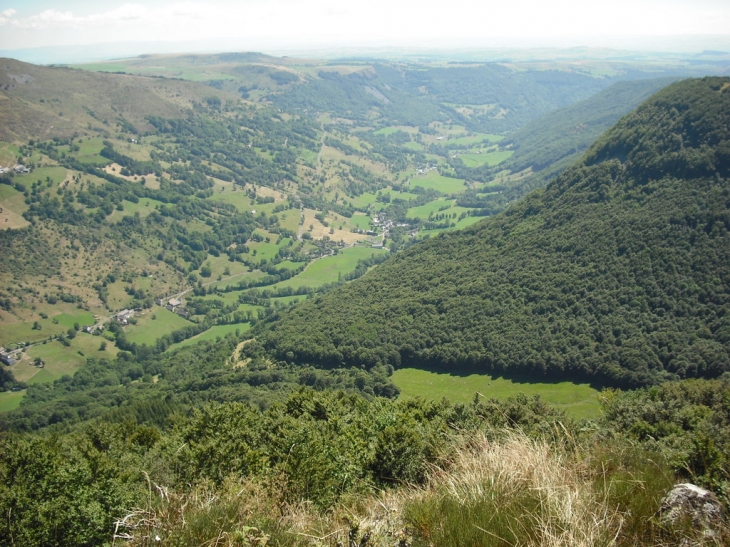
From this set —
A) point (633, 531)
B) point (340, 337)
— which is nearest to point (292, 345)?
point (340, 337)

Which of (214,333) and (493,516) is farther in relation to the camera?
(214,333)

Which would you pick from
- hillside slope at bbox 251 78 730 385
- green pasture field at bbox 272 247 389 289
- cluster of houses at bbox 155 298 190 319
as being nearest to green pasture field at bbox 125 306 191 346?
cluster of houses at bbox 155 298 190 319

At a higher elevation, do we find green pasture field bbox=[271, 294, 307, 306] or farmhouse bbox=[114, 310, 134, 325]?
green pasture field bbox=[271, 294, 307, 306]

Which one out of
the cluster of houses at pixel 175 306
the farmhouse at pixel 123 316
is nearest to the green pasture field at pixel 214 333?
the cluster of houses at pixel 175 306

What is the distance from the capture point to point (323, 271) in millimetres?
187125

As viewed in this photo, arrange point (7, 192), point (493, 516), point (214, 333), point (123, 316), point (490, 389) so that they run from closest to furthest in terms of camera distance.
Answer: point (493, 516) → point (490, 389) → point (214, 333) → point (123, 316) → point (7, 192)

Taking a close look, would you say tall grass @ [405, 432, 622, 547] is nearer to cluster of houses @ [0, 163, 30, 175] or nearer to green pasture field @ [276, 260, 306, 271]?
green pasture field @ [276, 260, 306, 271]

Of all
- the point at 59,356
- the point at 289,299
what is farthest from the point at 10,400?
the point at 289,299

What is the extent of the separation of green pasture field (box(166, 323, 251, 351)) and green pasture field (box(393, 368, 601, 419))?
69790 mm

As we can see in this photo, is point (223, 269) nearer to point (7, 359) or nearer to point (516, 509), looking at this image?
point (7, 359)

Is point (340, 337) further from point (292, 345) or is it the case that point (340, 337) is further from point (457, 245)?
point (457, 245)

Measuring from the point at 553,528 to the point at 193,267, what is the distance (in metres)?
202

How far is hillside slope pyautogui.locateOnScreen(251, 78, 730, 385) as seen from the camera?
263ft

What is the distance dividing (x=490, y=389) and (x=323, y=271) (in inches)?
4470
